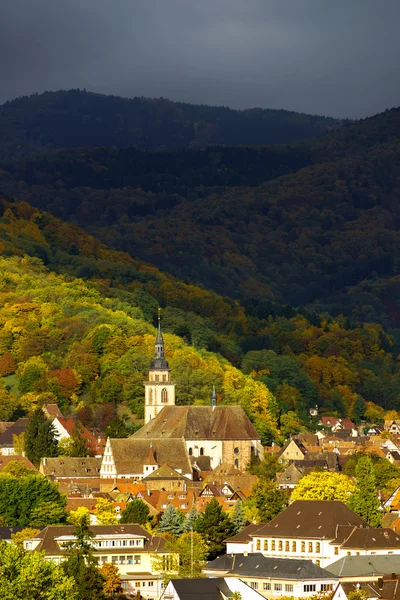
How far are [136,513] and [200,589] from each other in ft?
84.0

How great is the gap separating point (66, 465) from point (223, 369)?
4626 cm

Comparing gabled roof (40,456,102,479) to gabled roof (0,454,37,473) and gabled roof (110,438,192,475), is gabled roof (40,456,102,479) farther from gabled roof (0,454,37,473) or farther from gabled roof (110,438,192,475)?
gabled roof (110,438,192,475)

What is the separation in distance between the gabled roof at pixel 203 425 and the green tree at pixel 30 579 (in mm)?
71922

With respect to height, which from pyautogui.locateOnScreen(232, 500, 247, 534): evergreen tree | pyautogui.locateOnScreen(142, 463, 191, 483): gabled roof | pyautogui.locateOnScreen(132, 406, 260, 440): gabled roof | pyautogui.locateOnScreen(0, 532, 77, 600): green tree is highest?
pyautogui.locateOnScreen(0, 532, 77, 600): green tree

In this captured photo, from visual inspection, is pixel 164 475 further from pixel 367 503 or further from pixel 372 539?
pixel 372 539

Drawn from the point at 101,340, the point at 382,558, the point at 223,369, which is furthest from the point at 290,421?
the point at 382,558

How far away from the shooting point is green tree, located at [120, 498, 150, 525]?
112 m

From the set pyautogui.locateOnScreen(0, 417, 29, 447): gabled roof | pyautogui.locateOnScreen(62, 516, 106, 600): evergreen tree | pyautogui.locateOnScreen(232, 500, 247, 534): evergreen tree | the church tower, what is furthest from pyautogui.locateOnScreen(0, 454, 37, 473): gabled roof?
pyautogui.locateOnScreen(62, 516, 106, 600): evergreen tree

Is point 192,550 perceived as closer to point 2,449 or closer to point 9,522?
point 9,522

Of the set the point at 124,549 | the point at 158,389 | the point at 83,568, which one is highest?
the point at 158,389

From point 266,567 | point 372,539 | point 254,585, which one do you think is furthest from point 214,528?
point 254,585

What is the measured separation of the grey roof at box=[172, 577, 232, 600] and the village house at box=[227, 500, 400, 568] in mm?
11263

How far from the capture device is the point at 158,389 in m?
163

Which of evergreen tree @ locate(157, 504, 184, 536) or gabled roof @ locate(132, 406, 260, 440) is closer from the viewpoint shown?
evergreen tree @ locate(157, 504, 184, 536)
